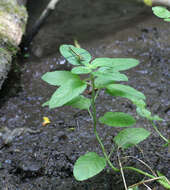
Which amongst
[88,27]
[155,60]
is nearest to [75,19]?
[88,27]

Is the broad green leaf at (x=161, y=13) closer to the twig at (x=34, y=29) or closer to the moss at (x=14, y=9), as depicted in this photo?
the moss at (x=14, y=9)

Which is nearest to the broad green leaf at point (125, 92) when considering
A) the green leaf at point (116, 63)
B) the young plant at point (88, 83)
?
the young plant at point (88, 83)

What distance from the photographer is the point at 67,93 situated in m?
1.11

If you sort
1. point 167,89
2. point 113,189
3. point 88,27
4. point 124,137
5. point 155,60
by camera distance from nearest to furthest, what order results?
point 124,137 → point 113,189 → point 167,89 → point 155,60 → point 88,27

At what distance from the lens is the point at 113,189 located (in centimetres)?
153

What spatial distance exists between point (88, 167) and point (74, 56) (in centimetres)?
51

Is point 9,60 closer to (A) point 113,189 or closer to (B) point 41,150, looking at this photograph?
(B) point 41,150

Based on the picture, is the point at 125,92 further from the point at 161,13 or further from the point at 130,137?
the point at 161,13

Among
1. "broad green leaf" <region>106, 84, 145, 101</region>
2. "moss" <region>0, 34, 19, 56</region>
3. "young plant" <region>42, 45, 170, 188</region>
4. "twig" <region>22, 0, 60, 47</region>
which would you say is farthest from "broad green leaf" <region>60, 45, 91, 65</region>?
"twig" <region>22, 0, 60, 47</region>

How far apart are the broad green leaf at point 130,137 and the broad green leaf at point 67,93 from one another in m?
0.43

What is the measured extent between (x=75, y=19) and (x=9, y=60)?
1919 mm

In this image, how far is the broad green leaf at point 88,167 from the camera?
1133mm

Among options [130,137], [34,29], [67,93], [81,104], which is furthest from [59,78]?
[34,29]

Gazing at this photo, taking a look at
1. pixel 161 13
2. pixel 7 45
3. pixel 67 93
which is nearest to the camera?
pixel 67 93
